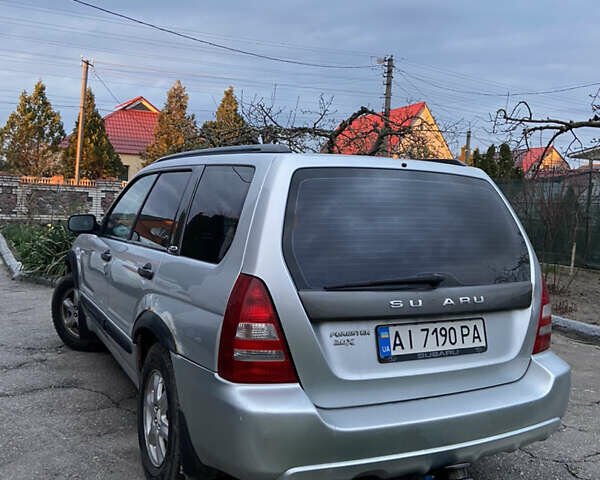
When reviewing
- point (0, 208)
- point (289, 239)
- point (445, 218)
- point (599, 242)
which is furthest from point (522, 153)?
point (0, 208)

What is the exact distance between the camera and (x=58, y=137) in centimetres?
3744

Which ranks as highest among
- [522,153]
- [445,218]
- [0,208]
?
[522,153]

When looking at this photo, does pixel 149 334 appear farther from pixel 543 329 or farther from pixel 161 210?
pixel 543 329

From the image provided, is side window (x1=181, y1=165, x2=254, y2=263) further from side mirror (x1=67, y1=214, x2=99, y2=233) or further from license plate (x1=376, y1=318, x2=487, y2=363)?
side mirror (x1=67, y1=214, x2=99, y2=233)

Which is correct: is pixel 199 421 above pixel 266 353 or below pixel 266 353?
below

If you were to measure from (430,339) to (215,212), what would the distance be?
42.7 inches

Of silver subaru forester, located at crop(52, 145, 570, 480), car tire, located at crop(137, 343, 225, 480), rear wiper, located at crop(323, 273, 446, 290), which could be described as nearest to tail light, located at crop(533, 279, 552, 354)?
silver subaru forester, located at crop(52, 145, 570, 480)

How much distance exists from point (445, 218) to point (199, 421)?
4.44ft

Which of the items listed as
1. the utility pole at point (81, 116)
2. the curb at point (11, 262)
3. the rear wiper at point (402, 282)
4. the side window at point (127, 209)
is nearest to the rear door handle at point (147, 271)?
the side window at point (127, 209)

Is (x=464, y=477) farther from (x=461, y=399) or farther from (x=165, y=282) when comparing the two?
(x=165, y=282)

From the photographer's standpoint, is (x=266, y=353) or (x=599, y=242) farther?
(x=599, y=242)

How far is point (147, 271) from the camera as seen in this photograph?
10.00 feet

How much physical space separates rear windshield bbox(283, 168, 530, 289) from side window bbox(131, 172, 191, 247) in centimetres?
98

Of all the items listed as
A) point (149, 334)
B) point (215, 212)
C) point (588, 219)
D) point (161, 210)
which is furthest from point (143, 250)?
point (588, 219)
